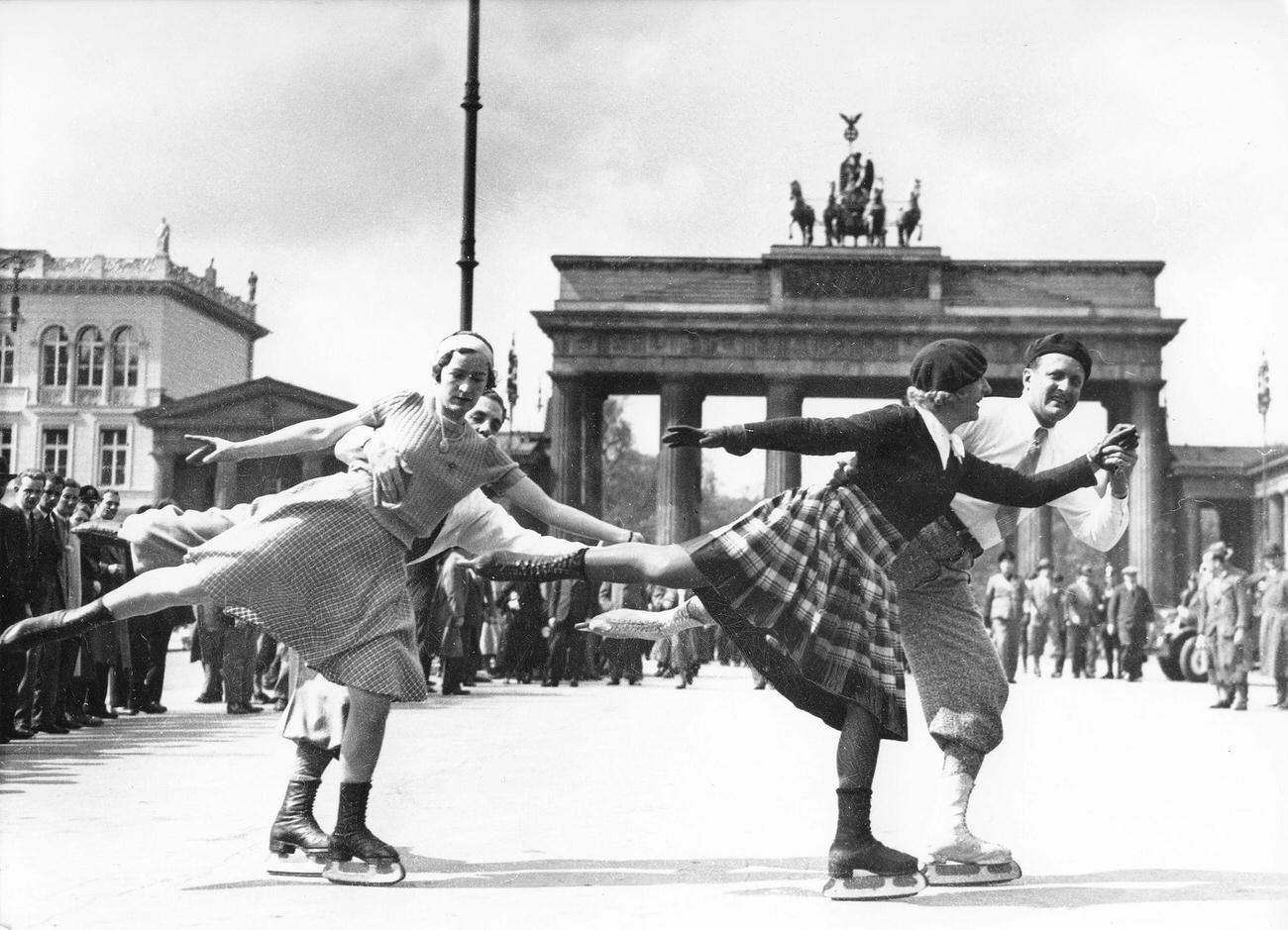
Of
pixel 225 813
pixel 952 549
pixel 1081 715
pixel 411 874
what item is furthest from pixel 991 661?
pixel 1081 715

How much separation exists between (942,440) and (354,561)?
6.22ft

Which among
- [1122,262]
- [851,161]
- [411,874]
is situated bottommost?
[411,874]

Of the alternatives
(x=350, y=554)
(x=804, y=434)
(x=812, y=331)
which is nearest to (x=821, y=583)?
(x=804, y=434)

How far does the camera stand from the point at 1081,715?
1447 centimetres

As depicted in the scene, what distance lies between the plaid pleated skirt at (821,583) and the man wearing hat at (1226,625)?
11232mm

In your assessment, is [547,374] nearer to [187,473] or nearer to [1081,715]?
[187,473]

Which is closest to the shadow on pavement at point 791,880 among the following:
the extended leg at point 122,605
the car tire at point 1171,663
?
the extended leg at point 122,605

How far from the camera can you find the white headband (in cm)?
571

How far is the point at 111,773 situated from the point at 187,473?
1922 inches

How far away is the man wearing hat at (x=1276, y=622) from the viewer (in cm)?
1647

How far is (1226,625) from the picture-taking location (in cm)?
1698

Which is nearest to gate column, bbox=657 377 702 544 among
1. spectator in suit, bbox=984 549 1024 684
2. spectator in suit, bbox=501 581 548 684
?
spectator in suit, bbox=984 549 1024 684

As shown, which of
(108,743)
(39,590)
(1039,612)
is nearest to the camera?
(108,743)

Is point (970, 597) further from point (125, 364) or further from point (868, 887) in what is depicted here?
point (125, 364)
